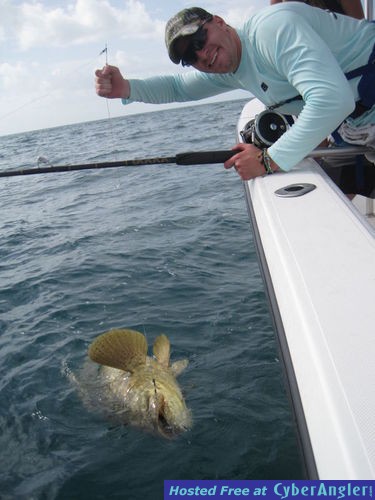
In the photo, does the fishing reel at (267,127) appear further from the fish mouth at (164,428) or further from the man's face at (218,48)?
the fish mouth at (164,428)

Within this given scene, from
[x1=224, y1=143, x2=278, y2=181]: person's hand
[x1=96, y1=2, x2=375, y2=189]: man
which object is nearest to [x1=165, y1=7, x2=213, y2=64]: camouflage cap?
[x1=96, y1=2, x2=375, y2=189]: man

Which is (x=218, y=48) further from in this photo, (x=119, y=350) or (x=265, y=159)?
(x=119, y=350)

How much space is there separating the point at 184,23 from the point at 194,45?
0.12 m

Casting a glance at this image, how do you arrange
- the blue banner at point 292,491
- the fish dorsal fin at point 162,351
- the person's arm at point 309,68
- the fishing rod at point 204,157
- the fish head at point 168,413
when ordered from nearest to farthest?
the blue banner at point 292,491 < the person's arm at point 309,68 < the fish head at point 168,413 < the fishing rod at point 204,157 < the fish dorsal fin at point 162,351

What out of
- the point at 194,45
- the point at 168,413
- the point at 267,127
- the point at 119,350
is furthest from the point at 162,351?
the point at 194,45

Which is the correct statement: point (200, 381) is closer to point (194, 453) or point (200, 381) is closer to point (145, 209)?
point (194, 453)

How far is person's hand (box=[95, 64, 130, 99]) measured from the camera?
310 centimetres

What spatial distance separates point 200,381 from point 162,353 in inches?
13.1

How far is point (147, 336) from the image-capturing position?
3848mm

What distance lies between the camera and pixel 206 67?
252cm

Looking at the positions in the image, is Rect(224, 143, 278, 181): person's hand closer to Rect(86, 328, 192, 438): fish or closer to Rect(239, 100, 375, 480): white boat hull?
Rect(239, 100, 375, 480): white boat hull

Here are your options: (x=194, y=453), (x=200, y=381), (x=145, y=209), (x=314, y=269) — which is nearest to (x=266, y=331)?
(x=200, y=381)

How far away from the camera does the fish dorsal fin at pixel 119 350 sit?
9.09 feet

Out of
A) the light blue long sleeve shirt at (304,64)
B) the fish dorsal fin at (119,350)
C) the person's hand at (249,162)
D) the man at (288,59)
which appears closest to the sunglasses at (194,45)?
the man at (288,59)
